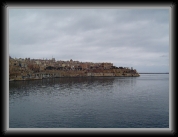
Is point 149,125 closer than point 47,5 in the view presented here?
No

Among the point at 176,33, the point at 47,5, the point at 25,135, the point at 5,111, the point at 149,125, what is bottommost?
the point at 149,125

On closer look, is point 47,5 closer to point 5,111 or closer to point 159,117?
point 5,111

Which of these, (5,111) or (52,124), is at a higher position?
(5,111)

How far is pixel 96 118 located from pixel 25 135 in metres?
4.26

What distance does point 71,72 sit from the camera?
27.6 m

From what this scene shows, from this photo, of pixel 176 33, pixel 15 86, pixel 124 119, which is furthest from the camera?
pixel 15 86

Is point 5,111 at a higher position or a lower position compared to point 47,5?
lower

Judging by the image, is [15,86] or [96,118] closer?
[96,118]

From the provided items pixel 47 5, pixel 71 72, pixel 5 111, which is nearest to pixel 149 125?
pixel 5 111

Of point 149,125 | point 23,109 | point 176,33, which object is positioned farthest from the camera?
point 23,109

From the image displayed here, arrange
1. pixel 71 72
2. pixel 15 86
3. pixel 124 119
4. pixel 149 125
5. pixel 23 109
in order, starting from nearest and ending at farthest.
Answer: pixel 149 125
pixel 124 119
pixel 23 109
pixel 15 86
pixel 71 72

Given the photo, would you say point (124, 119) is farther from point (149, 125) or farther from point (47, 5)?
Result: point (47, 5)

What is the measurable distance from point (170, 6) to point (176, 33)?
659mm

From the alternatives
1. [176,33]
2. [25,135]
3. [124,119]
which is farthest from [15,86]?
[176,33]
